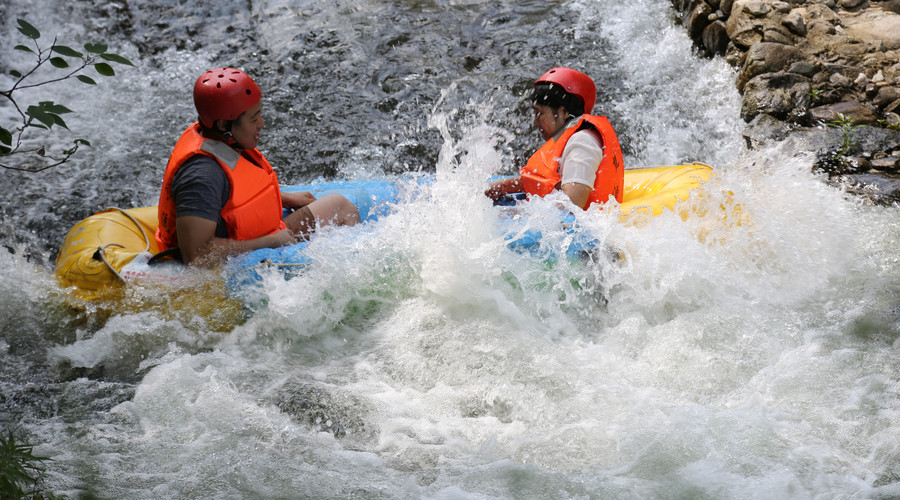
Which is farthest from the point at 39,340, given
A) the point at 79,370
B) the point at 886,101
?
the point at 886,101

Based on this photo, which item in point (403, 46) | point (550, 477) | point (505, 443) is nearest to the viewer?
point (550, 477)

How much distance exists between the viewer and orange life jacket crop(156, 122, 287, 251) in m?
3.98

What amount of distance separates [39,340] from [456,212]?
7.94 feet

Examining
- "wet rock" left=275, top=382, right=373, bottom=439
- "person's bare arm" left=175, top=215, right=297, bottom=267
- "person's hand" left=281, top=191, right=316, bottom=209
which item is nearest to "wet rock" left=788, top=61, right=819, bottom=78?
"person's hand" left=281, top=191, right=316, bottom=209

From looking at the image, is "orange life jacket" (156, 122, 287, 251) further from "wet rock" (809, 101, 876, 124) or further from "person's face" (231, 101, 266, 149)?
"wet rock" (809, 101, 876, 124)

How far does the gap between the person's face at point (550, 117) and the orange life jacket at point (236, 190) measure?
1660 mm

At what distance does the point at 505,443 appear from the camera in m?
3.31

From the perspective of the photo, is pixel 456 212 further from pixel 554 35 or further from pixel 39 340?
pixel 554 35

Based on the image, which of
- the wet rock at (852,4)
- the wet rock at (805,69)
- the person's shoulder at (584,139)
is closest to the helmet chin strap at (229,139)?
the person's shoulder at (584,139)

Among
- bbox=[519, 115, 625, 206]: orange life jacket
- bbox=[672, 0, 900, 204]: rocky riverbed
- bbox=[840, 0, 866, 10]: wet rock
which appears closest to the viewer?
bbox=[519, 115, 625, 206]: orange life jacket

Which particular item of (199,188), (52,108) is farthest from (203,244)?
(52,108)

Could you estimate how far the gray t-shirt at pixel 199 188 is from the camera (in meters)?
3.83

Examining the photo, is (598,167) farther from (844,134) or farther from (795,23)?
(795,23)

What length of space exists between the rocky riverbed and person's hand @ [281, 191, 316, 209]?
3824 millimetres
